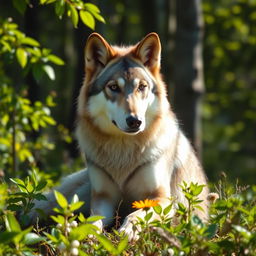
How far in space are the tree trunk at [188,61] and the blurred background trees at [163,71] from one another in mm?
16

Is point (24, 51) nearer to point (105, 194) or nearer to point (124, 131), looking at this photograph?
point (124, 131)

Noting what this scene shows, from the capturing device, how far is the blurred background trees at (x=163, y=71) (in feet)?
21.6

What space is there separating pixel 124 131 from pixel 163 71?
892 centimetres

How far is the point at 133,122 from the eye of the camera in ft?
15.8

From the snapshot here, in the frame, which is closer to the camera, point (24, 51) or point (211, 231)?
point (211, 231)

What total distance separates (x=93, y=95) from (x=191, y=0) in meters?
4.07

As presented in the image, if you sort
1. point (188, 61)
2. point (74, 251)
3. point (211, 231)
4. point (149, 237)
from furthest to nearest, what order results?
point (188, 61)
point (149, 237)
point (211, 231)
point (74, 251)

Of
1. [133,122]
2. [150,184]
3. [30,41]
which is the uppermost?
[30,41]

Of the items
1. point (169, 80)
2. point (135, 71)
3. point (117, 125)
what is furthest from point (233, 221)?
point (169, 80)

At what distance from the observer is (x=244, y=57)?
15805 millimetres

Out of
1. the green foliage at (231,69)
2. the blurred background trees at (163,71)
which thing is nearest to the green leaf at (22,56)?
the blurred background trees at (163,71)

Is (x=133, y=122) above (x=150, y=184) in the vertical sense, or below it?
above

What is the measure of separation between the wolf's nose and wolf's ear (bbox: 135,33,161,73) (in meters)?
0.81

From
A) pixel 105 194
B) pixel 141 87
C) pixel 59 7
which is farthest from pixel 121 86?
pixel 105 194
